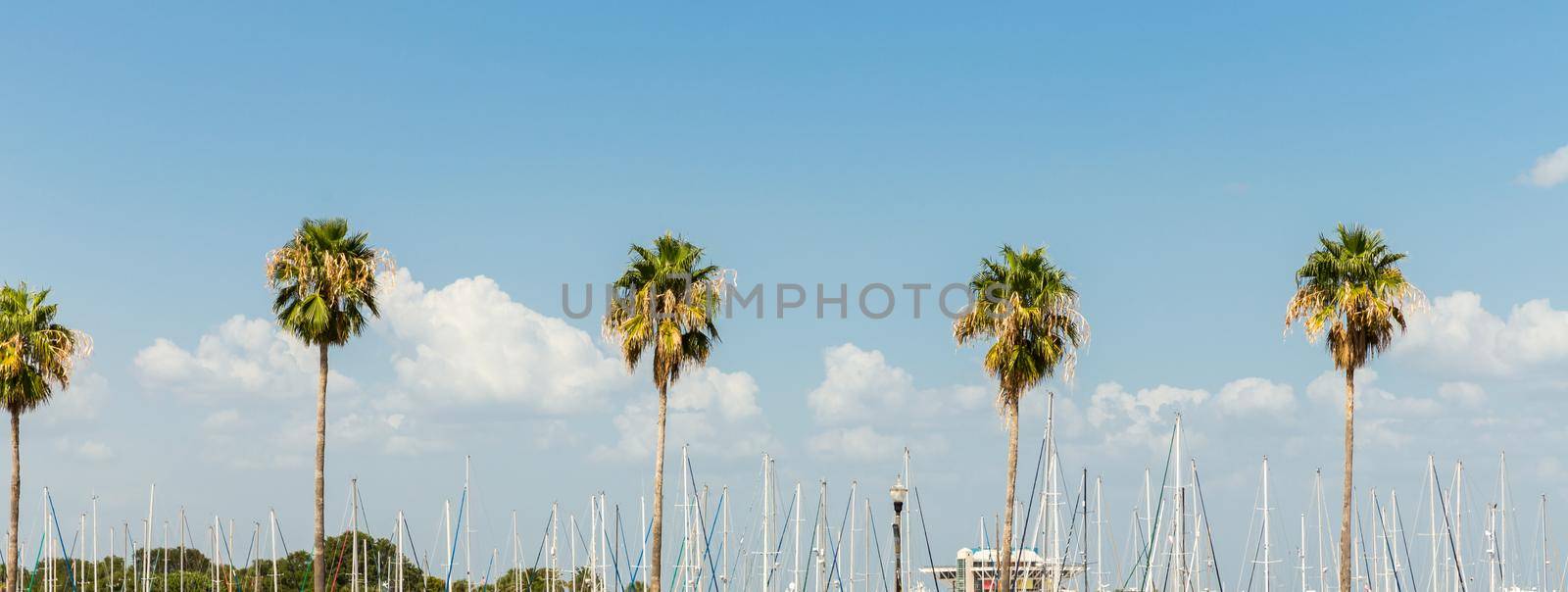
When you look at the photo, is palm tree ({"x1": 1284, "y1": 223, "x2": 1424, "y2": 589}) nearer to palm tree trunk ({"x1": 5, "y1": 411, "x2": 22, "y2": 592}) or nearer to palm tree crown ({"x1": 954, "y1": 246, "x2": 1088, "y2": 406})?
palm tree crown ({"x1": 954, "y1": 246, "x2": 1088, "y2": 406})

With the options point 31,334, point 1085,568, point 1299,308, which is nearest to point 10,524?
point 31,334

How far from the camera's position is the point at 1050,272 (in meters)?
45.0

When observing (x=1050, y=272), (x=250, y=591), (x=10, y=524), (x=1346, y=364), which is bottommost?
(x=250, y=591)

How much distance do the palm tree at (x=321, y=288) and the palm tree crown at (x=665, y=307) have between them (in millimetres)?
7124

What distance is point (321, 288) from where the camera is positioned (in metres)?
42.4

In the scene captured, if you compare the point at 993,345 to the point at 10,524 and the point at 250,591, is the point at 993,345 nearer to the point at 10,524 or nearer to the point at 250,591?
the point at 10,524

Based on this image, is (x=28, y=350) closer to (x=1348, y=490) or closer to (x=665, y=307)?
(x=665, y=307)

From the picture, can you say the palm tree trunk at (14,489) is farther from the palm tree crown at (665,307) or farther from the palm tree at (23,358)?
the palm tree crown at (665,307)

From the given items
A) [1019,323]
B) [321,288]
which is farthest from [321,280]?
[1019,323]

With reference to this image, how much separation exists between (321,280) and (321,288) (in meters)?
0.23

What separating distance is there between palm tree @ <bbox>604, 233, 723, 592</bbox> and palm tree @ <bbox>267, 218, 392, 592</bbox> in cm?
712

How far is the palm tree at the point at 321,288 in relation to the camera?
41906mm

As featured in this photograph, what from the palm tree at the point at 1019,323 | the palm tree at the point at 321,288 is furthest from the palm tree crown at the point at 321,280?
the palm tree at the point at 1019,323

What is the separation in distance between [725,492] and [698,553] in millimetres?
3742
